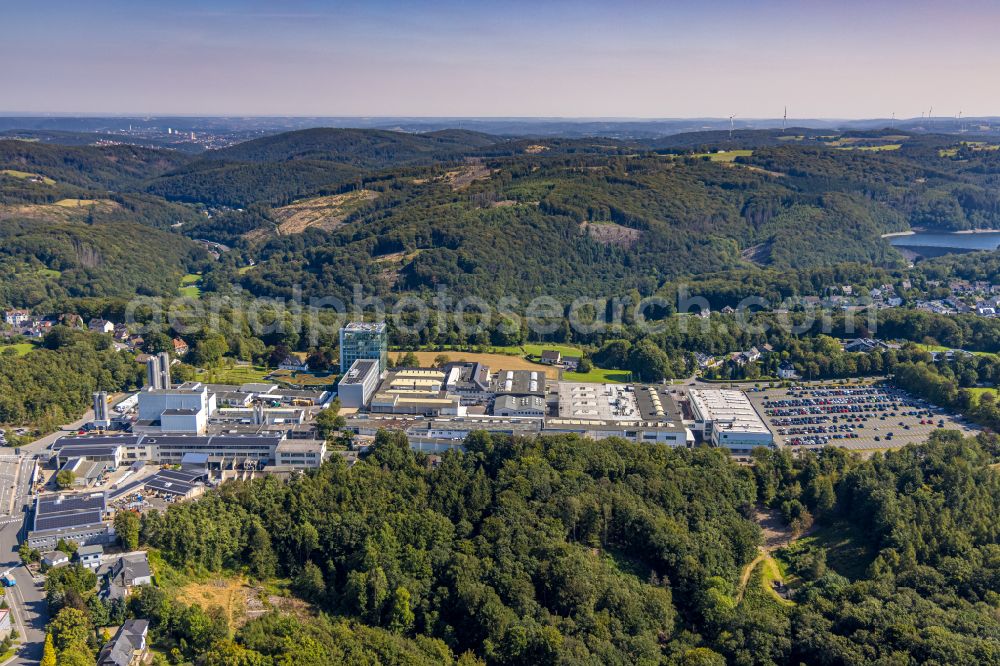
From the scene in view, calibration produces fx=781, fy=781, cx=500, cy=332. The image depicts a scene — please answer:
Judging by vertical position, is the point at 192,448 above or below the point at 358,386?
below

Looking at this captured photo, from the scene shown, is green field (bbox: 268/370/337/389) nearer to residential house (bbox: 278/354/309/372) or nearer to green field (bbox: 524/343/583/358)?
residential house (bbox: 278/354/309/372)

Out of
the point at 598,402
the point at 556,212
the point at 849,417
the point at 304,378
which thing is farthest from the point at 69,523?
the point at 556,212

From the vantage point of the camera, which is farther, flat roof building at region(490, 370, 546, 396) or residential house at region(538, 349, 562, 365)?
residential house at region(538, 349, 562, 365)

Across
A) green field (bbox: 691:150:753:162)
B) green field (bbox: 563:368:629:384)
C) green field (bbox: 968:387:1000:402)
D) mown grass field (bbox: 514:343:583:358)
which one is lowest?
green field (bbox: 563:368:629:384)

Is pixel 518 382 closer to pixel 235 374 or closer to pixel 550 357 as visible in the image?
pixel 550 357

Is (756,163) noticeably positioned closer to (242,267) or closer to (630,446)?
(242,267)

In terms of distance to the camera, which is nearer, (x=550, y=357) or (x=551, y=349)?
(x=550, y=357)

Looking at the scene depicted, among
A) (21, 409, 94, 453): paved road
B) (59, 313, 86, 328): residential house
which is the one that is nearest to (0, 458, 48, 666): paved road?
(21, 409, 94, 453): paved road
